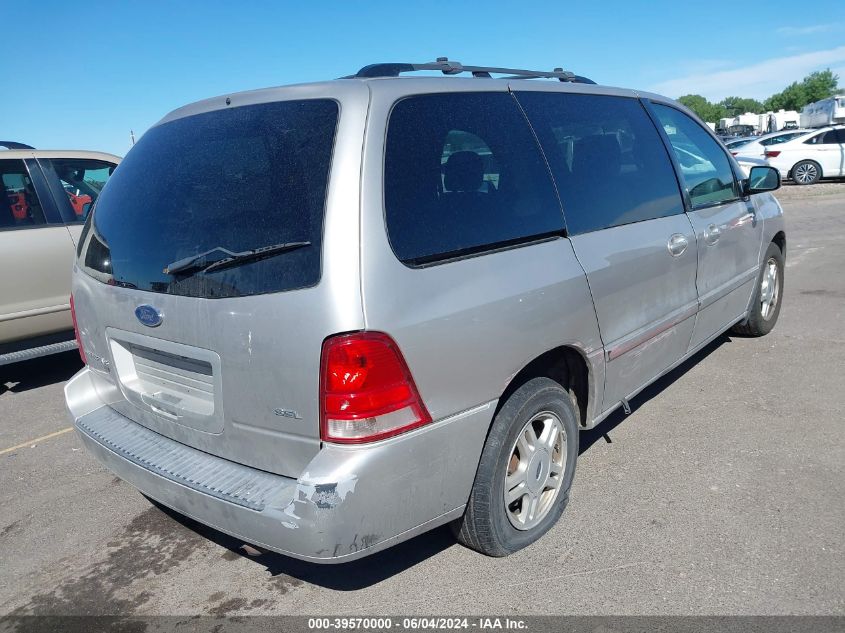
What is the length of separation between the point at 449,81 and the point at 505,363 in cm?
117

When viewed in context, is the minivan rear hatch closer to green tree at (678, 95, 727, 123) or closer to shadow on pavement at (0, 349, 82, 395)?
shadow on pavement at (0, 349, 82, 395)

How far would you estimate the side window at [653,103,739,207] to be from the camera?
13.3 ft

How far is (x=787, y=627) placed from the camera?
7.64ft

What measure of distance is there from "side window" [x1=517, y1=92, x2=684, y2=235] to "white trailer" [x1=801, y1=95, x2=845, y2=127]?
1280 inches

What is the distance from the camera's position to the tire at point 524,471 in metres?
2.55

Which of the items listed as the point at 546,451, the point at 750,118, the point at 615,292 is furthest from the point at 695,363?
the point at 750,118

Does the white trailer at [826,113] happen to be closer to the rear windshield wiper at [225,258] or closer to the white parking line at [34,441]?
the white parking line at [34,441]

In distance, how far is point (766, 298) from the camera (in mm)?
5520

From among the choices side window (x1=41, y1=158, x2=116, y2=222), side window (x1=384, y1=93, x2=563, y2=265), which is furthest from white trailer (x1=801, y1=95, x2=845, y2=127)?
side window (x1=384, y1=93, x2=563, y2=265)

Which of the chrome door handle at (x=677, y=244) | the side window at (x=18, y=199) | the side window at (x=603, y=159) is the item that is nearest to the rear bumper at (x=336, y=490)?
the side window at (x=603, y=159)

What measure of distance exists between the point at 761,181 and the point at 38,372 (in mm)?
6138

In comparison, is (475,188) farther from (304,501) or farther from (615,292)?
(304,501)

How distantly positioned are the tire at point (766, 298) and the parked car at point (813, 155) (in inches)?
618

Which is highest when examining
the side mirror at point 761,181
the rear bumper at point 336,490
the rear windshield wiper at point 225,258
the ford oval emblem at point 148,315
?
the rear windshield wiper at point 225,258
